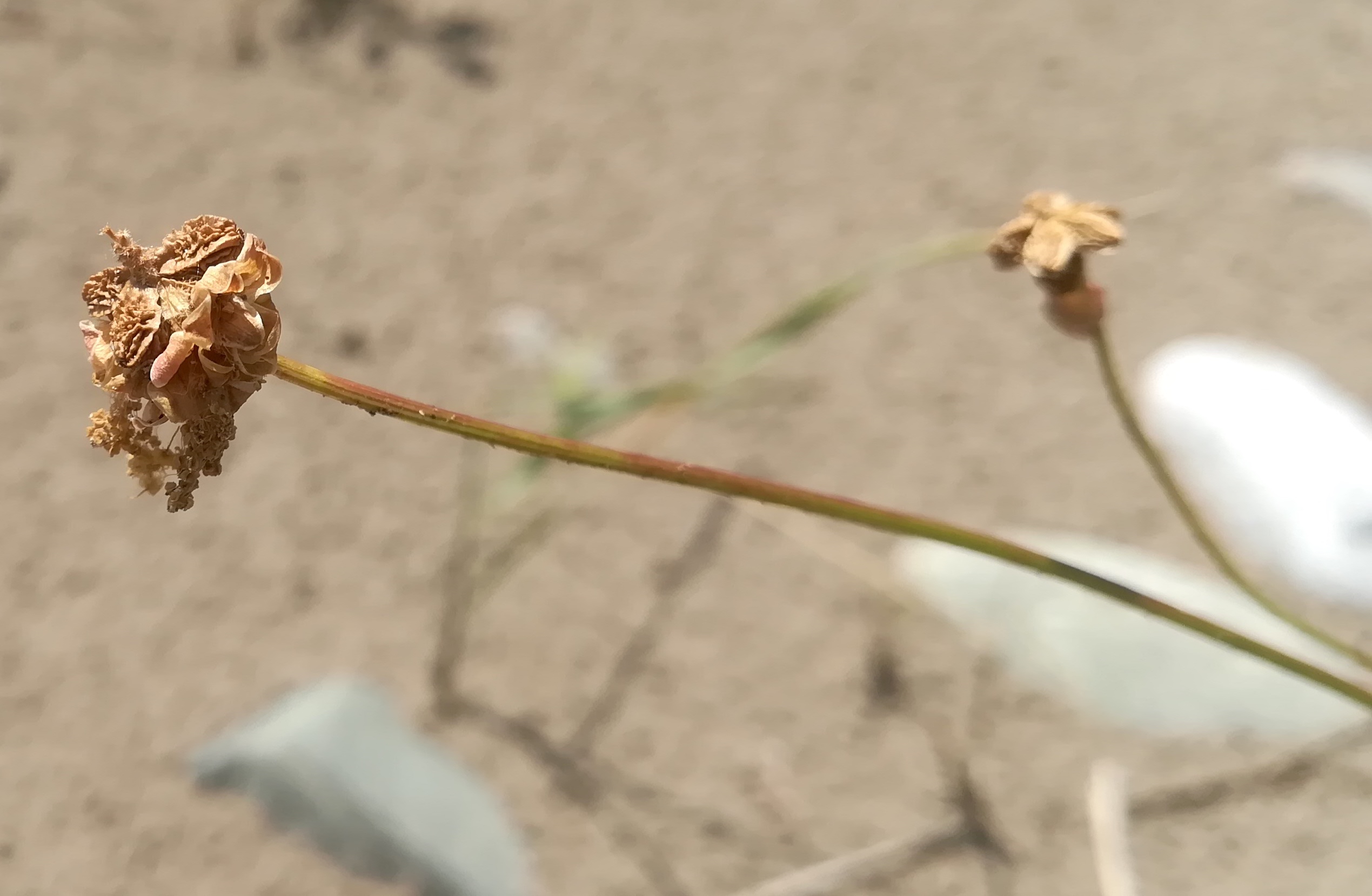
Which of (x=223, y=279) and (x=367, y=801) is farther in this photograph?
(x=367, y=801)

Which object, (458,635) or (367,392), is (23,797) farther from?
(367,392)

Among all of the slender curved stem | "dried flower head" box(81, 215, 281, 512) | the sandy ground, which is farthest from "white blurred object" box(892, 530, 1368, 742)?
"dried flower head" box(81, 215, 281, 512)

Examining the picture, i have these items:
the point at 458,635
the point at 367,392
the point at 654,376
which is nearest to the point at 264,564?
the point at 458,635

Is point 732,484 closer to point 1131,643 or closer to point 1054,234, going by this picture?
point 1054,234

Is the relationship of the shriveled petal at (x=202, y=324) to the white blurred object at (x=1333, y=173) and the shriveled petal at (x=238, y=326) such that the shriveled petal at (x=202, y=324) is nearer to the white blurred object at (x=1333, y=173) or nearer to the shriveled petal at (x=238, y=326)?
the shriveled petal at (x=238, y=326)

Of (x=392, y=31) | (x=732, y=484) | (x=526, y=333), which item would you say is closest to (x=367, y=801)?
(x=526, y=333)

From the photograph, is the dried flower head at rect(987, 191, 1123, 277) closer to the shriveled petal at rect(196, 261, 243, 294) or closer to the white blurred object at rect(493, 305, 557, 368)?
the shriveled petal at rect(196, 261, 243, 294)

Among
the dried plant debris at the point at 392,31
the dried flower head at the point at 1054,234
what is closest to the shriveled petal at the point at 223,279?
the dried flower head at the point at 1054,234
